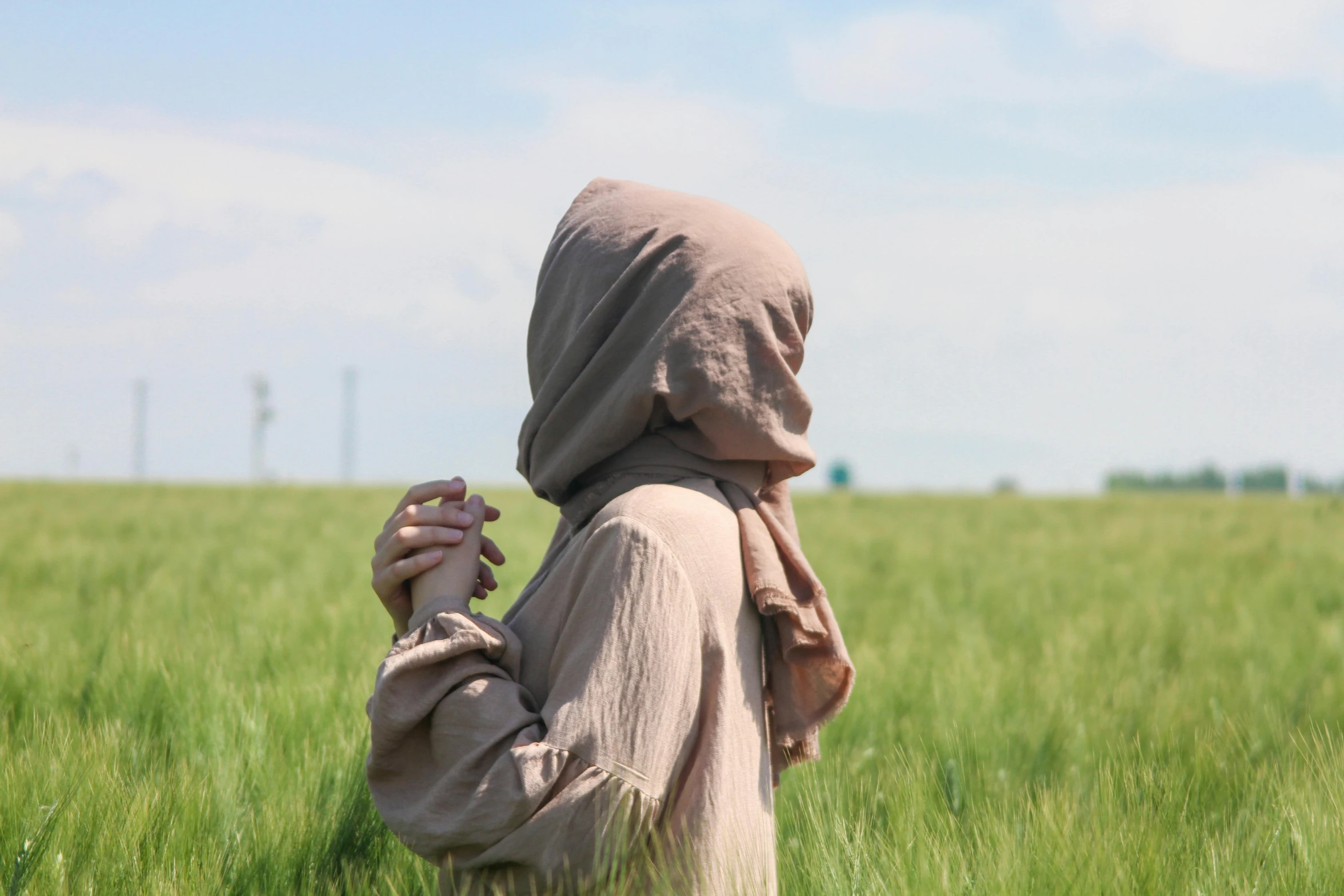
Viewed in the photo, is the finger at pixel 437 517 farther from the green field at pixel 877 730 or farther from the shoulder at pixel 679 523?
the green field at pixel 877 730

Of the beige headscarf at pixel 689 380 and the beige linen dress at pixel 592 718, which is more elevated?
the beige headscarf at pixel 689 380

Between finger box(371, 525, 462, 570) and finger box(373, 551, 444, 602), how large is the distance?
0.01 metres

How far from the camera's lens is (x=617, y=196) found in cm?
149

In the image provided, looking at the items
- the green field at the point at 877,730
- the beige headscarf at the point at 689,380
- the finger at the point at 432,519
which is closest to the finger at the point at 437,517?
the finger at the point at 432,519

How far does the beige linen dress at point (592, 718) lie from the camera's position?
4.09 feet

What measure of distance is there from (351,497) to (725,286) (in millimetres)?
17965

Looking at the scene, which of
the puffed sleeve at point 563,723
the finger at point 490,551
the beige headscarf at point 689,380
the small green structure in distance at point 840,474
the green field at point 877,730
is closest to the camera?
the puffed sleeve at point 563,723

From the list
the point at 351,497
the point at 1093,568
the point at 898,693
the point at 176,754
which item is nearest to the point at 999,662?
the point at 898,693

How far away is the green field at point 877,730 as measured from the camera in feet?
6.07

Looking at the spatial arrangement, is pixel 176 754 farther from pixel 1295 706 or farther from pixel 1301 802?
pixel 1295 706

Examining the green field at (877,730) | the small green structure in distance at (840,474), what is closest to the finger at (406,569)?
the green field at (877,730)

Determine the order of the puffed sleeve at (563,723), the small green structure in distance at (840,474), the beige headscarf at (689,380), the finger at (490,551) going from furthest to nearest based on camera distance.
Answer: the small green structure in distance at (840,474) → the finger at (490,551) → the beige headscarf at (689,380) → the puffed sleeve at (563,723)

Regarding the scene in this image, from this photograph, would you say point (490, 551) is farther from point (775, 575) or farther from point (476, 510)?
point (775, 575)

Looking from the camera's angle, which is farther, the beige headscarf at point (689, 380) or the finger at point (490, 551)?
the finger at point (490, 551)
